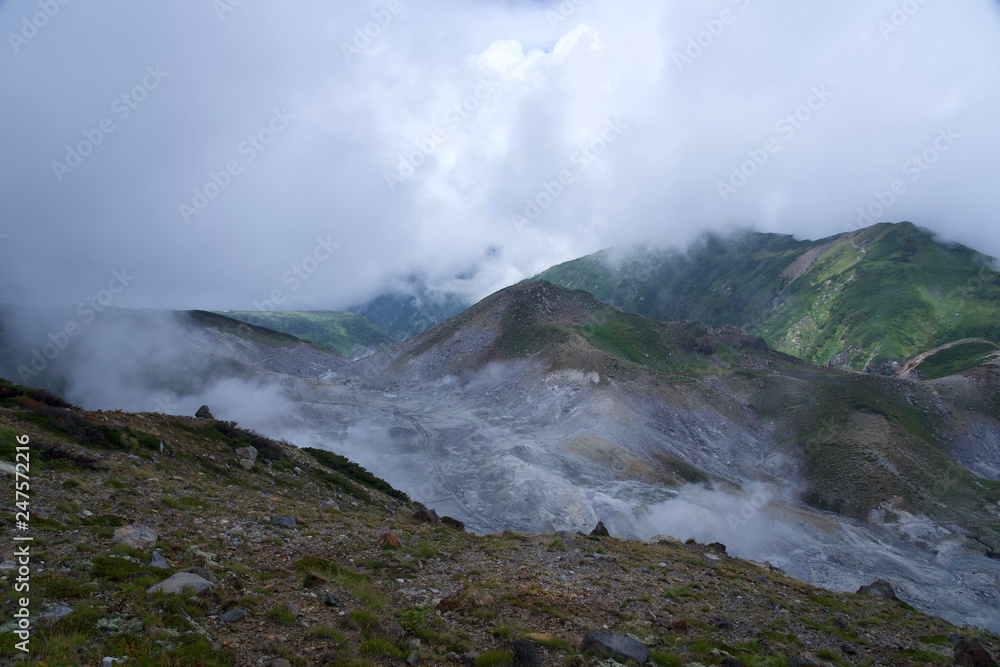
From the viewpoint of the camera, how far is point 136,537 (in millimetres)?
10781

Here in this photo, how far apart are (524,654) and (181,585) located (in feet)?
23.4

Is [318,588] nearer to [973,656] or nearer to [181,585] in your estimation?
[181,585]

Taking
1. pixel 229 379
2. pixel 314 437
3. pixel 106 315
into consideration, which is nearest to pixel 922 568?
pixel 314 437

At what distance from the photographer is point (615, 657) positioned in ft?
31.5

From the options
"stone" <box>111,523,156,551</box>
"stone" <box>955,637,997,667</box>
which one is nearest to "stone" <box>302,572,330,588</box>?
"stone" <box>111,523,156,551</box>

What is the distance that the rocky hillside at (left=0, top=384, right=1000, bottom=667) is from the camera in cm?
778

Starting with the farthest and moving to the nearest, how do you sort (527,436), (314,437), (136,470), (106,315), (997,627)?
(106,315) < (527,436) < (314,437) < (997,627) < (136,470)

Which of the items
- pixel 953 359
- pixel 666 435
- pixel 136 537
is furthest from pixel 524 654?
pixel 953 359

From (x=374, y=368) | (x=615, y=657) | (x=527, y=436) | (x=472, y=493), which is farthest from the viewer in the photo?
(x=374, y=368)

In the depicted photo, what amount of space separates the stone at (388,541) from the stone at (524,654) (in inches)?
324

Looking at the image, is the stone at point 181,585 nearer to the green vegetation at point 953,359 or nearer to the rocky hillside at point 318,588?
the rocky hillside at point 318,588

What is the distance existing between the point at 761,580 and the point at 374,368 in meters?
111

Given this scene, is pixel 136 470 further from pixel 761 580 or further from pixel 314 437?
pixel 314 437

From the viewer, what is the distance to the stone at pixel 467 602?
11.1m
